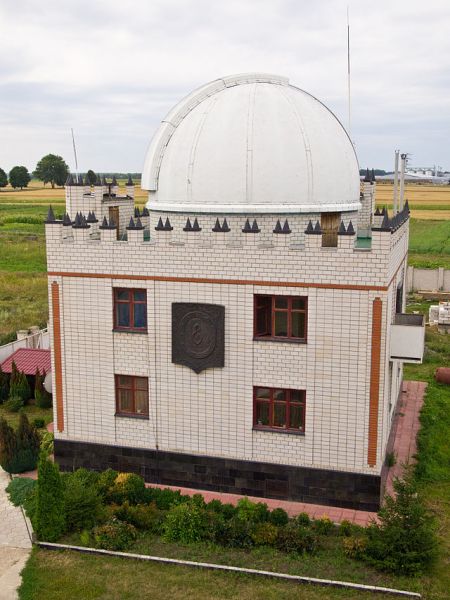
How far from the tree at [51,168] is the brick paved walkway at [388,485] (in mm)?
140961

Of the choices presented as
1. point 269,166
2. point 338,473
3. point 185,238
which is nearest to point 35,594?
point 338,473

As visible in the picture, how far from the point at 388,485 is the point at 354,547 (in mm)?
4300

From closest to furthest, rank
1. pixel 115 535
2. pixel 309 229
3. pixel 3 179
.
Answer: pixel 115 535, pixel 309 229, pixel 3 179

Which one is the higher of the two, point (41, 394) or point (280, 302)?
point (280, 302)

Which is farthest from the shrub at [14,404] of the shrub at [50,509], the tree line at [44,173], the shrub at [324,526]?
the tree line at [44,173]

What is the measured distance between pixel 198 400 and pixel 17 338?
685 inches

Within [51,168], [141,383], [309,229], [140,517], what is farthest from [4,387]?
[51,168]

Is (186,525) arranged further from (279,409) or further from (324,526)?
(279,409)

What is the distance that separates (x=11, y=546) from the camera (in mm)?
17016

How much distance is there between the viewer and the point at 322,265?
706 inches

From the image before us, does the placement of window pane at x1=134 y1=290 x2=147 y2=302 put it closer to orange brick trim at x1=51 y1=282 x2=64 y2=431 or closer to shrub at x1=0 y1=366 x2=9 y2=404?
orange brick trim at x1=51 y1=282 x2=64 y2=431

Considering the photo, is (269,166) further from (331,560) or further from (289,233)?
(331,560)

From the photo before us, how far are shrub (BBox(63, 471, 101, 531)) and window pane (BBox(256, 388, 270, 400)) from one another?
16.8 feet

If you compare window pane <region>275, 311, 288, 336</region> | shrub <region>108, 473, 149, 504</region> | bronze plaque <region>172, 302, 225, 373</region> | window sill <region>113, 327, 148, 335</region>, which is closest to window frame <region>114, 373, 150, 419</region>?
window sill <region>113, 327, 148, 335</region>
